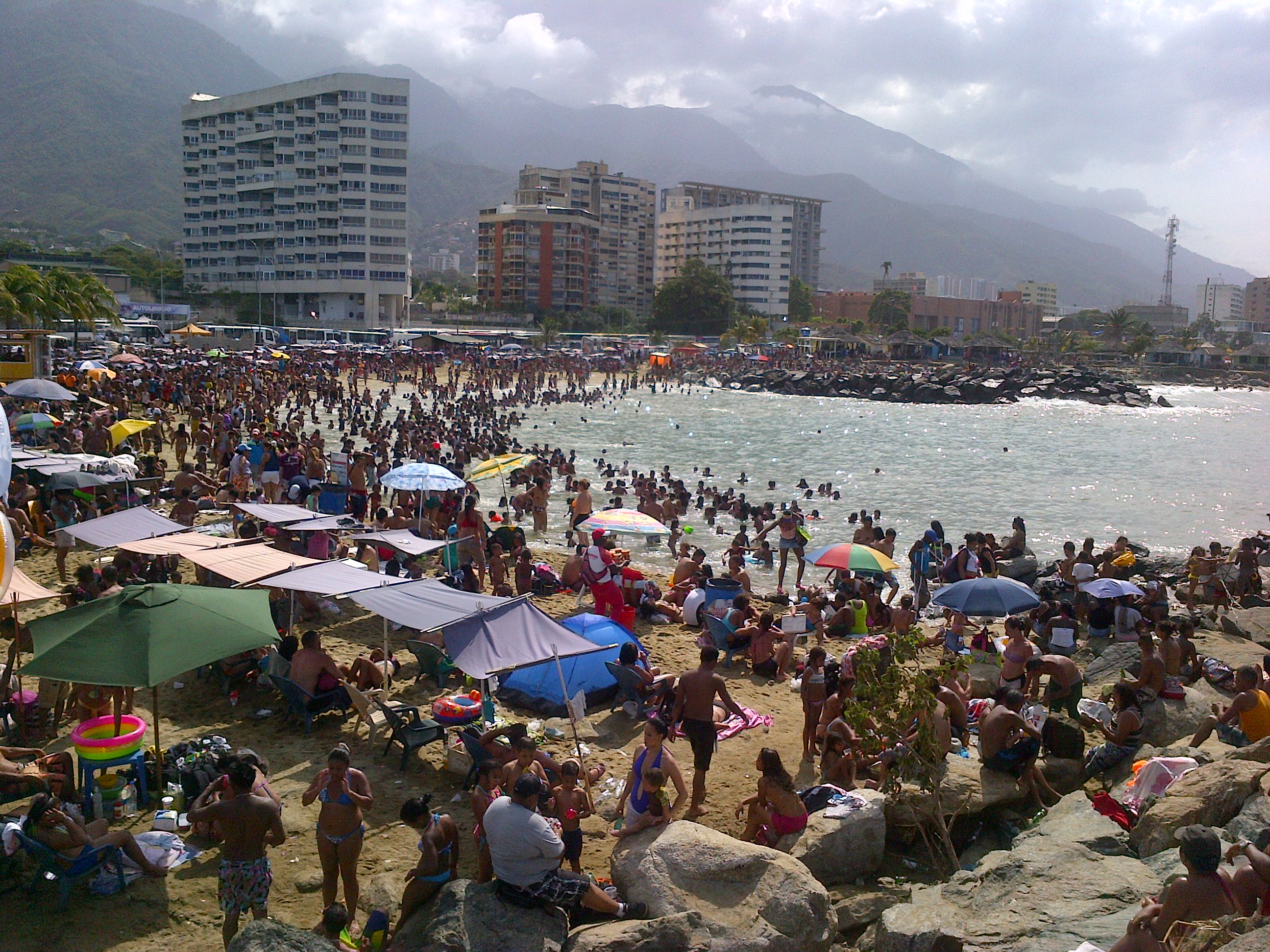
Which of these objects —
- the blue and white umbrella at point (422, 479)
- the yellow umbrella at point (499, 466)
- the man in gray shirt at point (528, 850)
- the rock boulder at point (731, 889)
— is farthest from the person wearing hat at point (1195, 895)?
the yellow umbrella at point (499, 466)

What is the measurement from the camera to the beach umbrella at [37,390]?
18.0m

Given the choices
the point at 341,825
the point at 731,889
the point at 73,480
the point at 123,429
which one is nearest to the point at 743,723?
the point at 731,889

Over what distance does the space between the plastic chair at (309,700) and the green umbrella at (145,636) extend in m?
1.03

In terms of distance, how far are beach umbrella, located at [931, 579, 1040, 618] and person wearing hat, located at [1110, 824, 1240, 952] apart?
5.21 meters

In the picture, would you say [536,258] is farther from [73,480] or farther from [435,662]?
[435,662]

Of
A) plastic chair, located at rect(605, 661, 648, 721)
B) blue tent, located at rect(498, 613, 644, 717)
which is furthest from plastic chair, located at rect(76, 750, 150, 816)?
plastic chair, located at rect(605, 661, 648, 721)

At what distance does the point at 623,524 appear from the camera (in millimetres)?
11484

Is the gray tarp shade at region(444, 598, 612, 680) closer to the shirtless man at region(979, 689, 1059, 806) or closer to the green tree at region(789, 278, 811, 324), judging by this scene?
the shirtless man at region(979, 689, 1059, 806)

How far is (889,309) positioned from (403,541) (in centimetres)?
11495

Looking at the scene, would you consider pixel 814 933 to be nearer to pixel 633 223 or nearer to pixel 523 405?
pixel 523 405

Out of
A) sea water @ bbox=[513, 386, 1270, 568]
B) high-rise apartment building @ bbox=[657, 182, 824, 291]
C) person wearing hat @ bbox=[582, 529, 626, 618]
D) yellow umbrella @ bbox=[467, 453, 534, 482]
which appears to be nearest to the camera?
person wearing hat @ bbox=[582, 529, 626, 618]

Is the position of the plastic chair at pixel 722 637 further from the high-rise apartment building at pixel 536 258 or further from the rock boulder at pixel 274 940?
the high-rise apartment building at pixel 536 258

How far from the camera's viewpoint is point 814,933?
4.73 metres

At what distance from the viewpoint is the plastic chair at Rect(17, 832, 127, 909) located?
480 cm
